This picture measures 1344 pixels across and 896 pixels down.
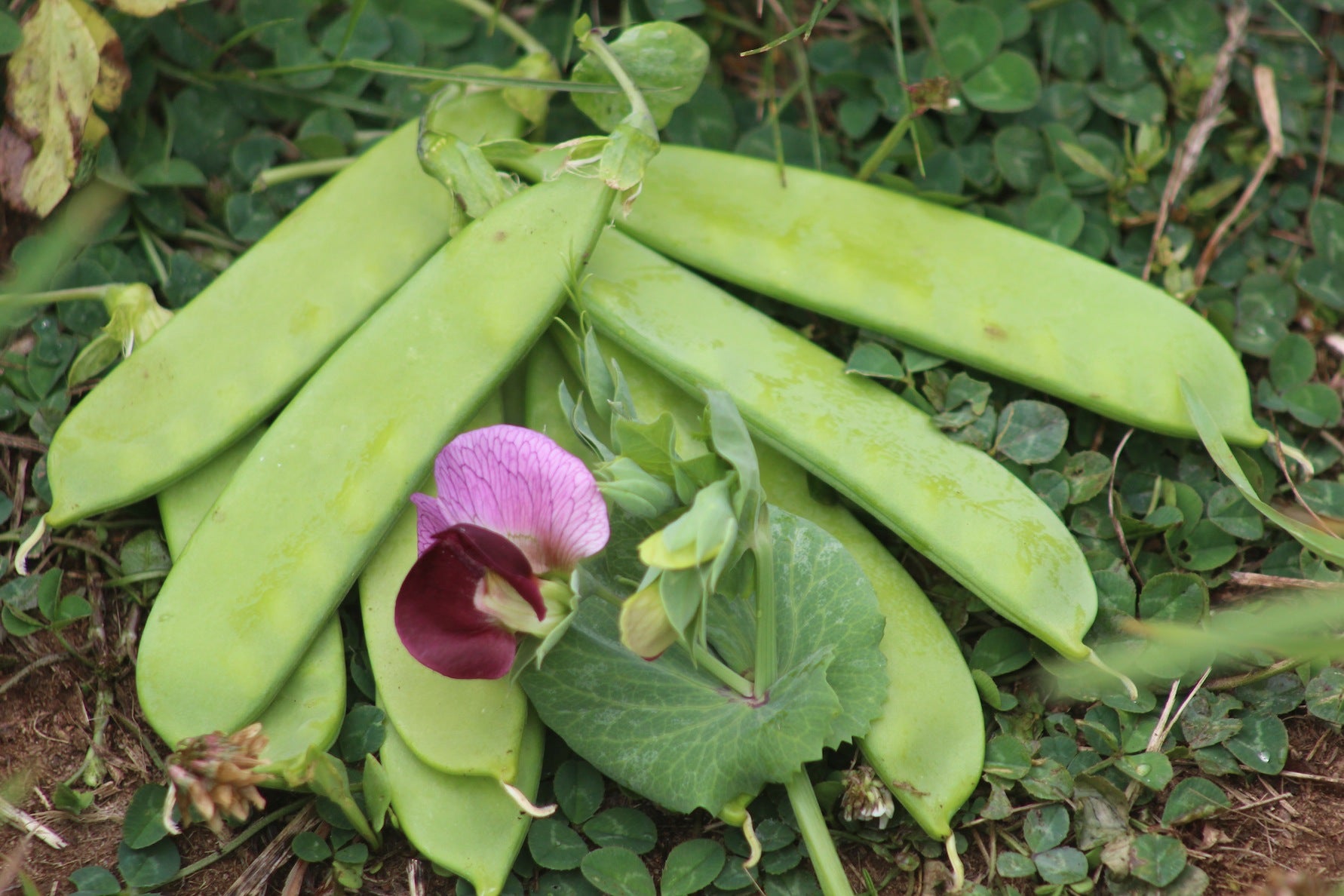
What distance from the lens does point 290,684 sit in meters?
1.85

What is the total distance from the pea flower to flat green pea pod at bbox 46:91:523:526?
0.52m

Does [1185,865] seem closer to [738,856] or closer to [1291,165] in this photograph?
[738,856]

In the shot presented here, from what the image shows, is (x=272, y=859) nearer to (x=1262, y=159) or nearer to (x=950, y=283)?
(x=950, y=283)

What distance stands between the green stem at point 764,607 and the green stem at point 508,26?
4.33 feet

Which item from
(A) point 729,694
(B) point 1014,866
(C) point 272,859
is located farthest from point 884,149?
(C) point 272,859

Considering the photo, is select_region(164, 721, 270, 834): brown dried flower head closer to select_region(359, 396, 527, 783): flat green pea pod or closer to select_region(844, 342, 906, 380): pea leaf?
select_region(359, 396, 527, 783): flat green pea pod

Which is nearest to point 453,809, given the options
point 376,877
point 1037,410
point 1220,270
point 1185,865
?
point 376,877

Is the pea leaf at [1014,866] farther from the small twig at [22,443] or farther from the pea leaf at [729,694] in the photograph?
the small twig at [22,443]

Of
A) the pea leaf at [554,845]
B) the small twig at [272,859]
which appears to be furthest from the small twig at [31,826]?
the pea leaf at [554,845]

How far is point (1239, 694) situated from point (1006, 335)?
2.64 feet

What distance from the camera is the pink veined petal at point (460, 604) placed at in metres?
1.60

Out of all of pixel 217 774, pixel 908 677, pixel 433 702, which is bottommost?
pixel 908 677

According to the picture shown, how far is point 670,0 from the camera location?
7.98 ft

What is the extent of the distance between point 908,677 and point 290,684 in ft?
3.65
